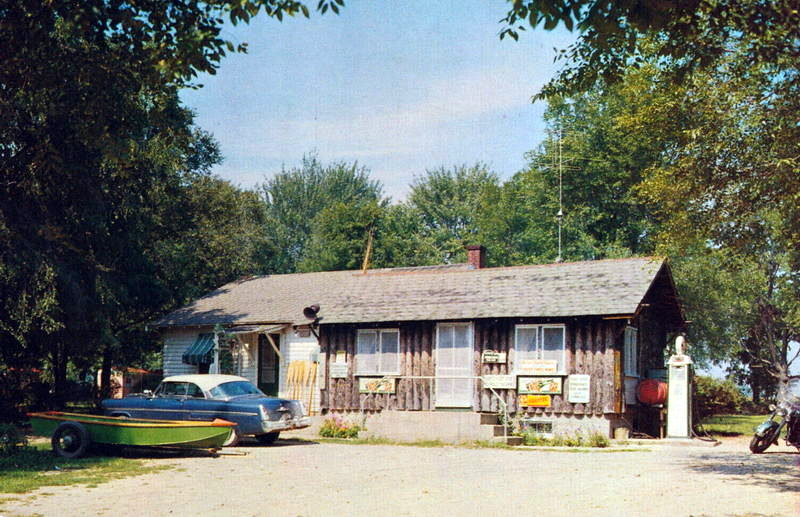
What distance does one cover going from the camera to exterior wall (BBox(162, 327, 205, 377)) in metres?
35.5

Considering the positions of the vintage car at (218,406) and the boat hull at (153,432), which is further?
the vintage car at (218,406)

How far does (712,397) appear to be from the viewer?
115ft

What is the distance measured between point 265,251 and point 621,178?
1937 centimetres

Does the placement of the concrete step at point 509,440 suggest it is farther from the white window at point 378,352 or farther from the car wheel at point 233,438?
the car wheel at point 233,438

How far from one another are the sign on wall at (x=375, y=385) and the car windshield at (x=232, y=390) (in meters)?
4.68

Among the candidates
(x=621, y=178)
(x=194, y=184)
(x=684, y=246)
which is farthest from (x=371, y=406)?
(x=621, y=178)

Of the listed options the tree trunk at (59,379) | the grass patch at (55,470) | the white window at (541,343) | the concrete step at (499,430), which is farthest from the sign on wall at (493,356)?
the tree trunk at (59,379)

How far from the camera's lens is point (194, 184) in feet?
142

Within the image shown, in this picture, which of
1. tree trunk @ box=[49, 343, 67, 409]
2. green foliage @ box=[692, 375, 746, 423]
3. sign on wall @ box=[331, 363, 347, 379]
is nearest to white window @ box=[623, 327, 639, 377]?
green foliage @ box=[692, 375, 746, 423]

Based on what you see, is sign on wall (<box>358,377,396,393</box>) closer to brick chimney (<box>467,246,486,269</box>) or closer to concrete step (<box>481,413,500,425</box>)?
concrete step (<box>481,413,500,425</box>)

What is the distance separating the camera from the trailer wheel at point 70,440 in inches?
736

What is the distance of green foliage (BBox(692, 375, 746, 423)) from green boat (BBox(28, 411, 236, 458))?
14567 mm

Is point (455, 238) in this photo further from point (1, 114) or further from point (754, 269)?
point (1, 114)

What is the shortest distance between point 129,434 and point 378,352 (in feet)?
34.5
